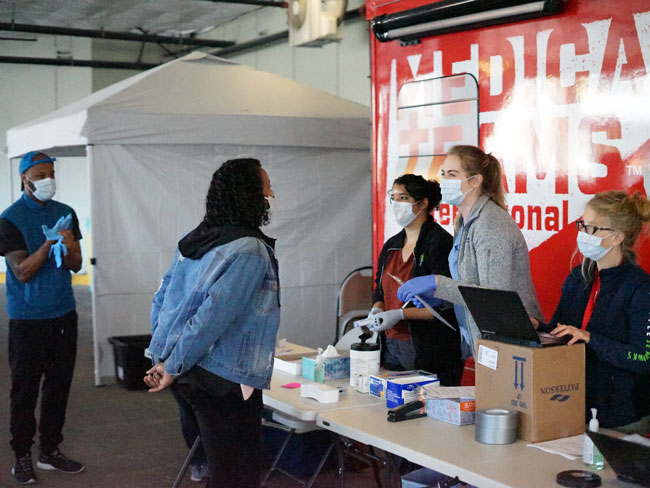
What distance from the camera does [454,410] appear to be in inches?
103

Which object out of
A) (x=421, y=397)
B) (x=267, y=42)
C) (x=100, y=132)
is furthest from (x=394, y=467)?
(x=267, y=42)

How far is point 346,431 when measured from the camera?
260cm

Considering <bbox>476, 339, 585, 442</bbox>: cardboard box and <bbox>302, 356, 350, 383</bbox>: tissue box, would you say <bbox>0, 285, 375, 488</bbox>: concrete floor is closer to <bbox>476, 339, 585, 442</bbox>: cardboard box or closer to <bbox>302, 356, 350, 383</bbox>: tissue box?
<bbox>302, 356, 350, 383</bbox>: tissue box

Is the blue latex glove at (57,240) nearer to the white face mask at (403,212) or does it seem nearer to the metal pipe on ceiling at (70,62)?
the white face mask at (403,212)

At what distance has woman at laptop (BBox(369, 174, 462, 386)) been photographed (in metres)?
3.38

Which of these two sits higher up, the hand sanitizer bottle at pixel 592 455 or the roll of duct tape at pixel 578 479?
the hand sanitizer bottle at pixel 592 455

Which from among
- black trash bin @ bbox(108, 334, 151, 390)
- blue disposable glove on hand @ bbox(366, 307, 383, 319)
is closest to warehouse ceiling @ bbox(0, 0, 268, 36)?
black trash bin @ bbox(108, 334, 151, 390)

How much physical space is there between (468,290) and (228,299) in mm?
755

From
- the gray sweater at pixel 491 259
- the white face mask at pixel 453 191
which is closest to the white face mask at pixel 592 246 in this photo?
the gray sweater at pixel 491 259

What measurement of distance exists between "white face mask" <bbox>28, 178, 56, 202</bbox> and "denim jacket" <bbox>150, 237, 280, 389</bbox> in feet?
5.78

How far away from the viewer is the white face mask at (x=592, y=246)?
8.68ft

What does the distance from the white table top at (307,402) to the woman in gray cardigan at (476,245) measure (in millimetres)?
409

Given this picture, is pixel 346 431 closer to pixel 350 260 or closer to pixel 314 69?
pixel 350 260

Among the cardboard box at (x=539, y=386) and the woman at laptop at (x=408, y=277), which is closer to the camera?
the cardboard box at (x=539, y=386)
